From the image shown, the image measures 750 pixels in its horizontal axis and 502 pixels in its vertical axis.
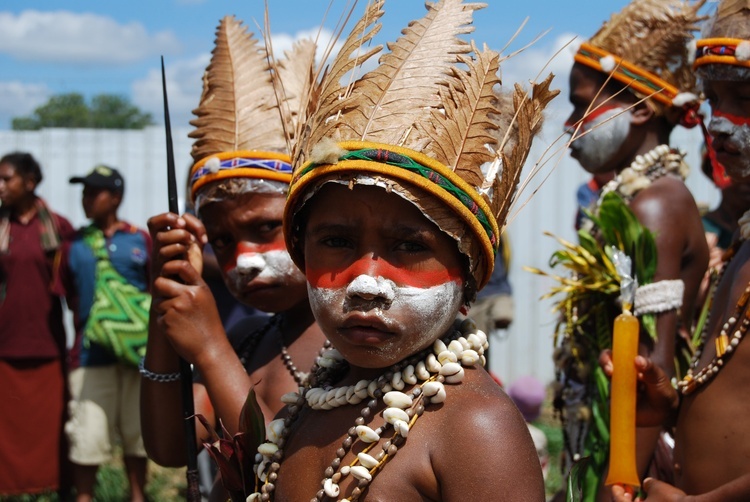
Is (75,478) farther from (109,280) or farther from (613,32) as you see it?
(613,32)

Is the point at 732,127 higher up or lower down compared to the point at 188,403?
higher up

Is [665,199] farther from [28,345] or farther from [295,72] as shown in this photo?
[28,345]

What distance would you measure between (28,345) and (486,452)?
5.77 m

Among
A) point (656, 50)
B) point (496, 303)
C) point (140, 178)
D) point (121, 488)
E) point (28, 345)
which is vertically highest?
point (656, 50)

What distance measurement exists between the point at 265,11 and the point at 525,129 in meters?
0.75

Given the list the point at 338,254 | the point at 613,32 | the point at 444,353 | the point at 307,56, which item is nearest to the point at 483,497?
→ the point at 444,353

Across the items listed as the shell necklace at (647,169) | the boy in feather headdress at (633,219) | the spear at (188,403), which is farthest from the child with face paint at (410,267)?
the shell necklace at (647,169)

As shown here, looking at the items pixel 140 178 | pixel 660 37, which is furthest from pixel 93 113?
pixel 660 37

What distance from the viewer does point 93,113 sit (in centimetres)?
4484

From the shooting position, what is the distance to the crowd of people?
81.1 inches

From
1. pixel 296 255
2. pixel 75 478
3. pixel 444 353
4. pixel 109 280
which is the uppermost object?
pixel 296 255

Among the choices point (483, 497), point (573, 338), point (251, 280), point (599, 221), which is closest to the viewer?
point (483, 497)

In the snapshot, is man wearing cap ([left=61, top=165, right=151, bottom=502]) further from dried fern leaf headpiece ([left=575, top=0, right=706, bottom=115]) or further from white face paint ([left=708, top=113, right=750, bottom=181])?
white face paint ([left=708, top=113, right=750, bottom=181])

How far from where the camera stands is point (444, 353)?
2119 millimetres
